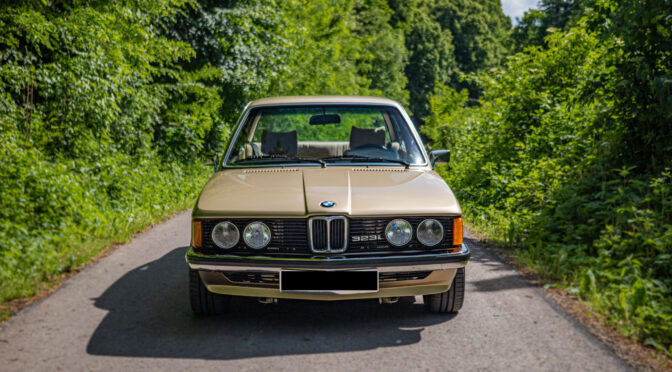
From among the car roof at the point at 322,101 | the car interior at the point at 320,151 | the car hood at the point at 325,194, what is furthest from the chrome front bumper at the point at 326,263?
the car roof at the point at 322,101

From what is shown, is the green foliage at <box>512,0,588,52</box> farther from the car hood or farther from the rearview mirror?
the car hood

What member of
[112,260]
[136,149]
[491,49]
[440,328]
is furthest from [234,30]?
[491,49]

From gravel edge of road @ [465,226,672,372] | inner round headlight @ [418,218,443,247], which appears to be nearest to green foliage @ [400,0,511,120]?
gravel edge of road @ [465,226,672,372]

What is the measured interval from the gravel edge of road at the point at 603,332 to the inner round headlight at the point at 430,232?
3.91 ft

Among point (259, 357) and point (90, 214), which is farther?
point (90, 214)

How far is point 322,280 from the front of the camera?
13.1 ft

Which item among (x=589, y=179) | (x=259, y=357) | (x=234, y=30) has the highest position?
(x=234, y=30)

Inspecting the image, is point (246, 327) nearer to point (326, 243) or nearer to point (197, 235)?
point (197, 235)

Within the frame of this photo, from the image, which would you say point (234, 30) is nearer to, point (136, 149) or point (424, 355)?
point (136, 149)

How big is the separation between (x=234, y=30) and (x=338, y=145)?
356 inches

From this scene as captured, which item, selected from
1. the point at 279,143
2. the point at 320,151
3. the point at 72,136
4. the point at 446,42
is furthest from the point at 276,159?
the point at 446,42

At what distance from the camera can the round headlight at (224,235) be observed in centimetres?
412

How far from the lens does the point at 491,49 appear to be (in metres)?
54.4

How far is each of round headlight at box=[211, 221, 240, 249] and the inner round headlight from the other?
1.24m
